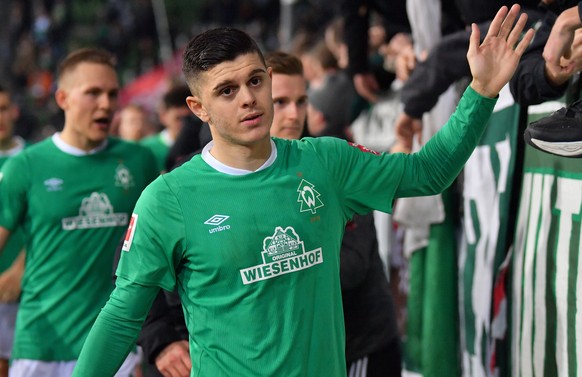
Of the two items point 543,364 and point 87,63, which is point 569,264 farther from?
point 87,63

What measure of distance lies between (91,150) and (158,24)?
64.5 feet

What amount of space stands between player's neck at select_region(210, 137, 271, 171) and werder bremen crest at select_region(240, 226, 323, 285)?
255 mm

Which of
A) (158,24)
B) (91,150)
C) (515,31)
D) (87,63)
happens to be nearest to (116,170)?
(91,150)

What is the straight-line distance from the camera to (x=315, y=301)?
320cm

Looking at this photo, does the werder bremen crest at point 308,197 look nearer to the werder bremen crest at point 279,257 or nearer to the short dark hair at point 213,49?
the werder bremen crest at point 279,257

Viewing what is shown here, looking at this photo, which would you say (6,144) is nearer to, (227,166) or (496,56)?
(227,166)

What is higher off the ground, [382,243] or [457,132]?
[457,132]

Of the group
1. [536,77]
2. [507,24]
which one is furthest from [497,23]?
[536,77]

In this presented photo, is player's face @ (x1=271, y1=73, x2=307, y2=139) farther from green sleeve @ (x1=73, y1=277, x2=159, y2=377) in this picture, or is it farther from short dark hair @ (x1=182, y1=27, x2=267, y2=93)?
green sleeve @ (x1=73, y1=277, x2=159, y2=377)

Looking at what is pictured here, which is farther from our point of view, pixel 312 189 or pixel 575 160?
pixel 575 160

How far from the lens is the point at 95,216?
5.20 meters

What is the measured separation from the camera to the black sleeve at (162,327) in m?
3.83

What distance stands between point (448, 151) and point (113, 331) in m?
1.26

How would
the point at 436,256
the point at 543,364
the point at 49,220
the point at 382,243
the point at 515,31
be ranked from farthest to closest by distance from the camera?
the point at 382,243, the point at 436,256, the point at 49,220, the point at 543,364, the point at 515,31
